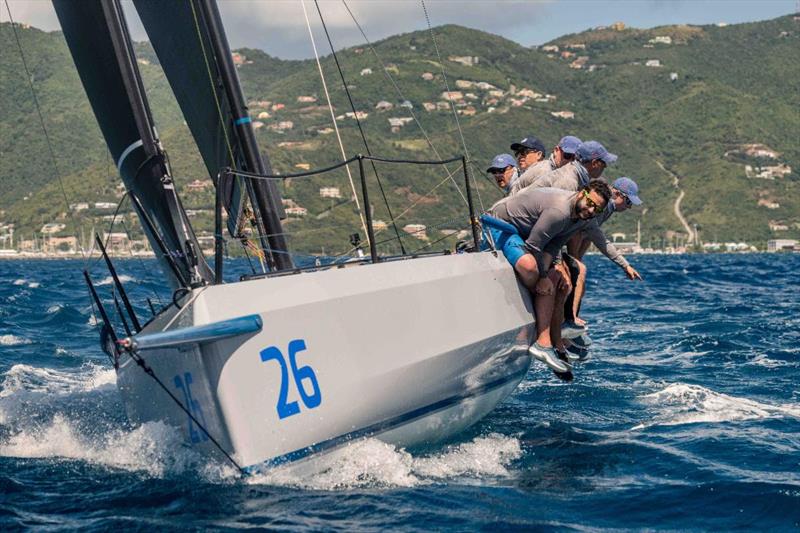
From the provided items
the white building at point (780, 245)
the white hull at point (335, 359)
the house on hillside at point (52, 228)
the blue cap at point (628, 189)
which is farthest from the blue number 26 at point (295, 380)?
the white building at point (780, 245)

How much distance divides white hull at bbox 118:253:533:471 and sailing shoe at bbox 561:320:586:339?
2.63 feet

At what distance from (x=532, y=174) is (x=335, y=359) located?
224cm

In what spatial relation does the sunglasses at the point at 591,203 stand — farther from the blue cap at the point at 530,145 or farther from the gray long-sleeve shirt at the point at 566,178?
the blue cap at the point at 530,145

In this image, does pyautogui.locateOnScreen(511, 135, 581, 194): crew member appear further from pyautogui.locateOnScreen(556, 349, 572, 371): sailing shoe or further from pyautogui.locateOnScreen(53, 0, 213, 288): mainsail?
pyautogui.locateOnScreen(53, 0, 213, 288): mainsail

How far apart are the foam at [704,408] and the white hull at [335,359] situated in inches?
61.5

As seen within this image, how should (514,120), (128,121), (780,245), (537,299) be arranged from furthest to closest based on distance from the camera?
(514,120) → (780,245) → (537,299) → (128,121)

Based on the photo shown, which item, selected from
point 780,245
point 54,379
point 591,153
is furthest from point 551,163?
point 780,245

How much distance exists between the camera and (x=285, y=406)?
452cm

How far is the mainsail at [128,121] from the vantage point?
18.5 ft

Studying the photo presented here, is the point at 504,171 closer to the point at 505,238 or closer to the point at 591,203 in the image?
the point at 505,238

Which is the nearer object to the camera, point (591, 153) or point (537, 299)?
point (537, 299)

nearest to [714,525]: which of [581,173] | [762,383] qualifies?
[581,173]

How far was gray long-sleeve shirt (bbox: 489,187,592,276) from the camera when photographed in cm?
577

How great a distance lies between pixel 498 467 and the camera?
209 inches
